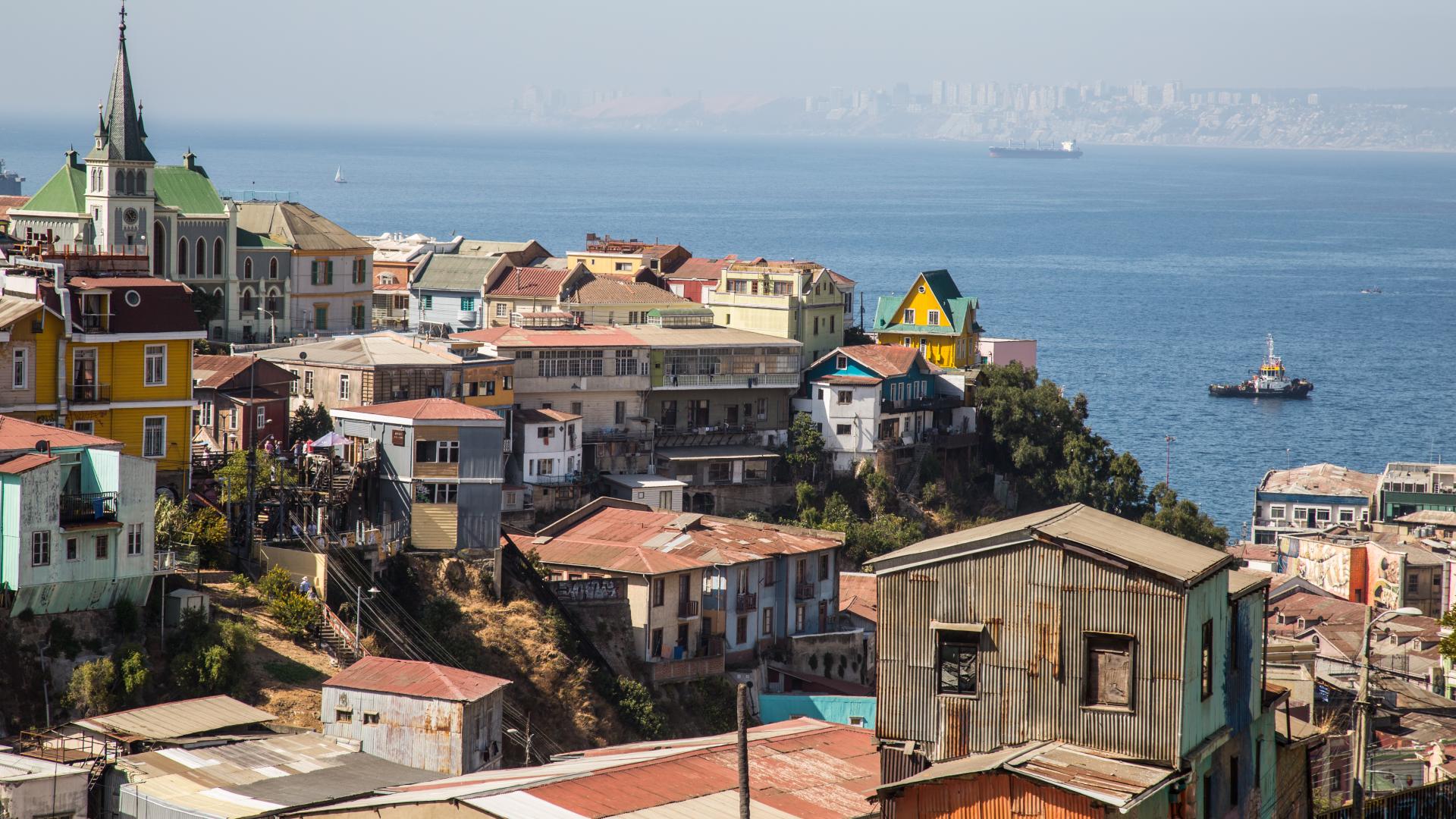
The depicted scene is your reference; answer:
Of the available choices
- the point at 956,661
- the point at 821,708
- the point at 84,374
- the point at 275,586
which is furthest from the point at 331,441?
the point at 956,661

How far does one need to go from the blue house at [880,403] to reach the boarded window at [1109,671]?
42.3 m

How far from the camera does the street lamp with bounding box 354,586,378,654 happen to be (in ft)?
135

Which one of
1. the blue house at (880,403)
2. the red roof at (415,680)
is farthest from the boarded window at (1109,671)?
the blue house at (880,403)

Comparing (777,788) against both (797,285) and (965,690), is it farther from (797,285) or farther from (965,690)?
(797,285)

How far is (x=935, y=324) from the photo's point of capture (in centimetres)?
7562

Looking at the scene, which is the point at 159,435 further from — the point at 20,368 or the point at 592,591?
the point at 592,591

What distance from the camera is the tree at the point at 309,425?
50719 millimetres

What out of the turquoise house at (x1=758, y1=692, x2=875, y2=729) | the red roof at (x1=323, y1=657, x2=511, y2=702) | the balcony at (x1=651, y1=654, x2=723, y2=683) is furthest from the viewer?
the balcony at (x1=651, y1=654, x2=723, y2=683)

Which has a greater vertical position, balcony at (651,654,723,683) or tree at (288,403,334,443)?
tree at (288,403,334,443)

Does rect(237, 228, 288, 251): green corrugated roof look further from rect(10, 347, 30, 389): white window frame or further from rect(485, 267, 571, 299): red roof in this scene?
rect(10, 347, 30, 389): white window frame

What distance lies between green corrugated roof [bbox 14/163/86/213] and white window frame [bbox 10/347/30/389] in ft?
69.9

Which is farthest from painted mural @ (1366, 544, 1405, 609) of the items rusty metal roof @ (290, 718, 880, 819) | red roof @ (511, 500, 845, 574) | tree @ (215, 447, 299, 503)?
rusty metal roof @ (290, 718, 880, 819)

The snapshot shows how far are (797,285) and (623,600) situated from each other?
2556 centimetres

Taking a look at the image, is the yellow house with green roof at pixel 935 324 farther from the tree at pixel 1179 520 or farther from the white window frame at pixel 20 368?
the white window frame at pixel 20 368
